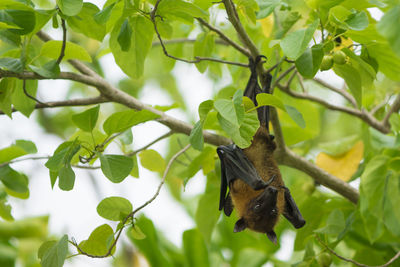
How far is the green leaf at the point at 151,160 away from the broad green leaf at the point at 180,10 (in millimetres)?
1177

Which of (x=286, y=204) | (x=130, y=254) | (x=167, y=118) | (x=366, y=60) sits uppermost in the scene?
(x=366, y=60)

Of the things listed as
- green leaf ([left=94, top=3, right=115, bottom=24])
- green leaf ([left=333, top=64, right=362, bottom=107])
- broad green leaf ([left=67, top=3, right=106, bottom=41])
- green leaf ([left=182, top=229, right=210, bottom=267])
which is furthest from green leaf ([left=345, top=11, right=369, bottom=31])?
green leaf ([left=182, top=229, right=210, bottom=267])

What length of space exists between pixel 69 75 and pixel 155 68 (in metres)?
5.23

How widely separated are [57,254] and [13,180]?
1.02 metres

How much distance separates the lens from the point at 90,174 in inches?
358

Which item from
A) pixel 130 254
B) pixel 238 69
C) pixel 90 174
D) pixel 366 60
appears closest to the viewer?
pixel 366 60

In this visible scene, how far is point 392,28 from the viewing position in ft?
5.78

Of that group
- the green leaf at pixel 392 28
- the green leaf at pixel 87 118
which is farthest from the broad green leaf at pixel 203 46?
the green leaf at pixel 392 28

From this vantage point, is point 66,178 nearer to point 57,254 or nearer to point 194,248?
point 57,254

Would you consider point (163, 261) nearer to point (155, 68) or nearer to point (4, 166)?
point (4, 166)

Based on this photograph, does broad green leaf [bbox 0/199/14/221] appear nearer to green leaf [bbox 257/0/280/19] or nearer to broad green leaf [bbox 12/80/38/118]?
broad green leaf [bbox 12/80/38/118]

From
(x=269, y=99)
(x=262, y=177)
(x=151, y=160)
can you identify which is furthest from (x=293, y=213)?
(x=269, y=99)

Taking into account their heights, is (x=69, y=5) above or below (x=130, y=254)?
above

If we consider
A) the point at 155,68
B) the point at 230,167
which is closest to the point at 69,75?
the point at 230,167
